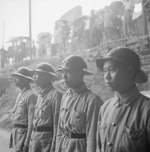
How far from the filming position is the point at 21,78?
18.5ft

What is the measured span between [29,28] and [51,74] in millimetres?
21854

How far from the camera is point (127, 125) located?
2.52 m

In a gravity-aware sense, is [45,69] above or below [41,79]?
above

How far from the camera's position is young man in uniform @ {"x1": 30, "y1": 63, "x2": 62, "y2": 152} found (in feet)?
14.4

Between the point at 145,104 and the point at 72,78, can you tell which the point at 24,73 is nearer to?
the point at 72,78

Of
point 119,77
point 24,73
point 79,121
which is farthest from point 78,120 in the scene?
point 24,73

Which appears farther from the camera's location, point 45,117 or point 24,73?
point 24,73

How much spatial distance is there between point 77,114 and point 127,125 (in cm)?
122

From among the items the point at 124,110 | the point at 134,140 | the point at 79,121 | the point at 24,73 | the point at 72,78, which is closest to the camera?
the point at 134,140

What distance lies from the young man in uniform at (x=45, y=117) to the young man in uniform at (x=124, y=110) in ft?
5.36

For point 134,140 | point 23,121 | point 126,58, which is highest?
point 126,58

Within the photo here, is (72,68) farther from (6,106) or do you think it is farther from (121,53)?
(6,106)

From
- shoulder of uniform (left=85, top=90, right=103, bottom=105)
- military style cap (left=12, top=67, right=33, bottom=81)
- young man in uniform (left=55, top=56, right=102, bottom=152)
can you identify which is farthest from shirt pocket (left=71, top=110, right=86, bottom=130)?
military style cap (left=12, top=67, right=33, bottom=81)

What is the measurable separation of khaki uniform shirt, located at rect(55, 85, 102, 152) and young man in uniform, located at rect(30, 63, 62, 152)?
498 millimetres
